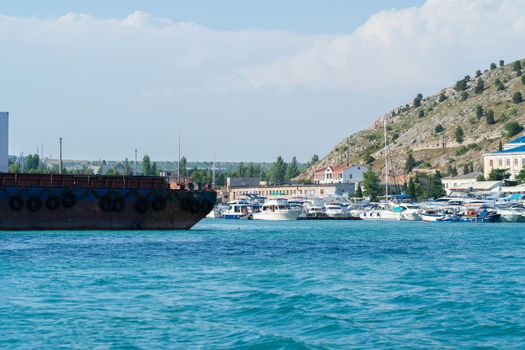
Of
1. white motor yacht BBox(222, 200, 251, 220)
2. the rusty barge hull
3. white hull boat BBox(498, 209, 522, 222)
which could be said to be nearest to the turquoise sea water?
the rusty barge hull

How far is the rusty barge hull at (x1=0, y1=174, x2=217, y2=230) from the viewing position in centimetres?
8425

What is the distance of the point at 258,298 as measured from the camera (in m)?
38.6

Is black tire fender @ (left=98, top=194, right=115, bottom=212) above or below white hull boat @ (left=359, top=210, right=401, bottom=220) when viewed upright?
above

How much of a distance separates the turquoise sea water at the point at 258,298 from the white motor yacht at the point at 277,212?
299 feet

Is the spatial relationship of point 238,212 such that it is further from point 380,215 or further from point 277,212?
point 380,215

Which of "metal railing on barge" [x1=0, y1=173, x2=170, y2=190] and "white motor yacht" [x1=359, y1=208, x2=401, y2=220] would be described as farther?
"white motor yacht" [x1=359, y1=208, x2=401, y2=220]

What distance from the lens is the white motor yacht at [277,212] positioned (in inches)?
6166

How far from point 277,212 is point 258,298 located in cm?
11922

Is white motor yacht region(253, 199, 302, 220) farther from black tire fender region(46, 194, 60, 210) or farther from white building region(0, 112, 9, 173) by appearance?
black tire fender region(46, 194, 60, 210)

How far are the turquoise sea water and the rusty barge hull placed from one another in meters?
19.6

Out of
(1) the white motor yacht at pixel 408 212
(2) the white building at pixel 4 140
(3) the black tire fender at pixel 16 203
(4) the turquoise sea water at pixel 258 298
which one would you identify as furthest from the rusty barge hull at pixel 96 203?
(1) the white motor yacht at pixel 408 212

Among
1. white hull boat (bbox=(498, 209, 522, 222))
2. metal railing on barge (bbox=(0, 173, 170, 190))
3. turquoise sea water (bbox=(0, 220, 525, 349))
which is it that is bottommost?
turquoise sea water (bbox=(0, 220, 525, 349))

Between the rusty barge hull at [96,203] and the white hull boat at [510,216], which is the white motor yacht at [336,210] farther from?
the rusty barge hull at [96,203]

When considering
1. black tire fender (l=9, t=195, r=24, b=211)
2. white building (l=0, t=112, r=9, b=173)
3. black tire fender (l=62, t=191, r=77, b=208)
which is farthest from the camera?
white building (l=0, t=112, r=9, b=173)
